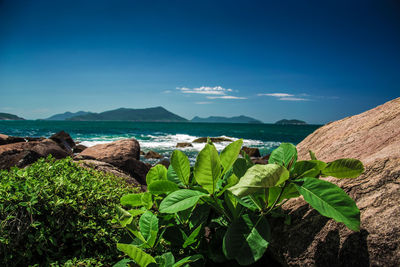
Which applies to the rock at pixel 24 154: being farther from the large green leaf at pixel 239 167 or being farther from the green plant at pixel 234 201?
the large green leaf at pixel 239 167

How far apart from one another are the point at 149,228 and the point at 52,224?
0.71 meters

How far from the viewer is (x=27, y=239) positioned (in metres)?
1.39

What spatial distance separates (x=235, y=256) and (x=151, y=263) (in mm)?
359

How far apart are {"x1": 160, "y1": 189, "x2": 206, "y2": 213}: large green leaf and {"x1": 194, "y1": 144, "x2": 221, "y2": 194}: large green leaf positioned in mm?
72

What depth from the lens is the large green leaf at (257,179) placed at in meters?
0.73

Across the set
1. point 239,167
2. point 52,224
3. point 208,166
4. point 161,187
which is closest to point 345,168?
point 239,167

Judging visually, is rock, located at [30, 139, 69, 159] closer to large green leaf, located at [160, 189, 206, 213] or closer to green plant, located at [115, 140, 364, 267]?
green plant, located at [115, 140, 364, 267]

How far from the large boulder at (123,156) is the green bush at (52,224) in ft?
10.7

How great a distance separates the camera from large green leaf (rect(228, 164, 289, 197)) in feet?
2.40

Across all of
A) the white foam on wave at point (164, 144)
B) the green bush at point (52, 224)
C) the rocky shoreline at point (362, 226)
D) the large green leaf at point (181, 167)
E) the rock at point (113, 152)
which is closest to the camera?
the rocky shoreline at point (362, 226)

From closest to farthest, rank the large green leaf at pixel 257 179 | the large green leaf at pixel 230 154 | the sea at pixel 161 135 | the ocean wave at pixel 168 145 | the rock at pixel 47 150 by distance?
1. the large green leaf at pixel 257 179
2. the large green leaf at pixel 230 154
3. the rock at pixel 47 150
4. the ocean wave at pixel 168 145
5. the sea at pixel 161 135

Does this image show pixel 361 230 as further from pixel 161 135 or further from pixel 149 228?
pixel 161 135

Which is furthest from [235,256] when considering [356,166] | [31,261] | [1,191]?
[1,191]

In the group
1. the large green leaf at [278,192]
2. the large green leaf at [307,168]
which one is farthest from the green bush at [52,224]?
the large green leaf at [307,168]
